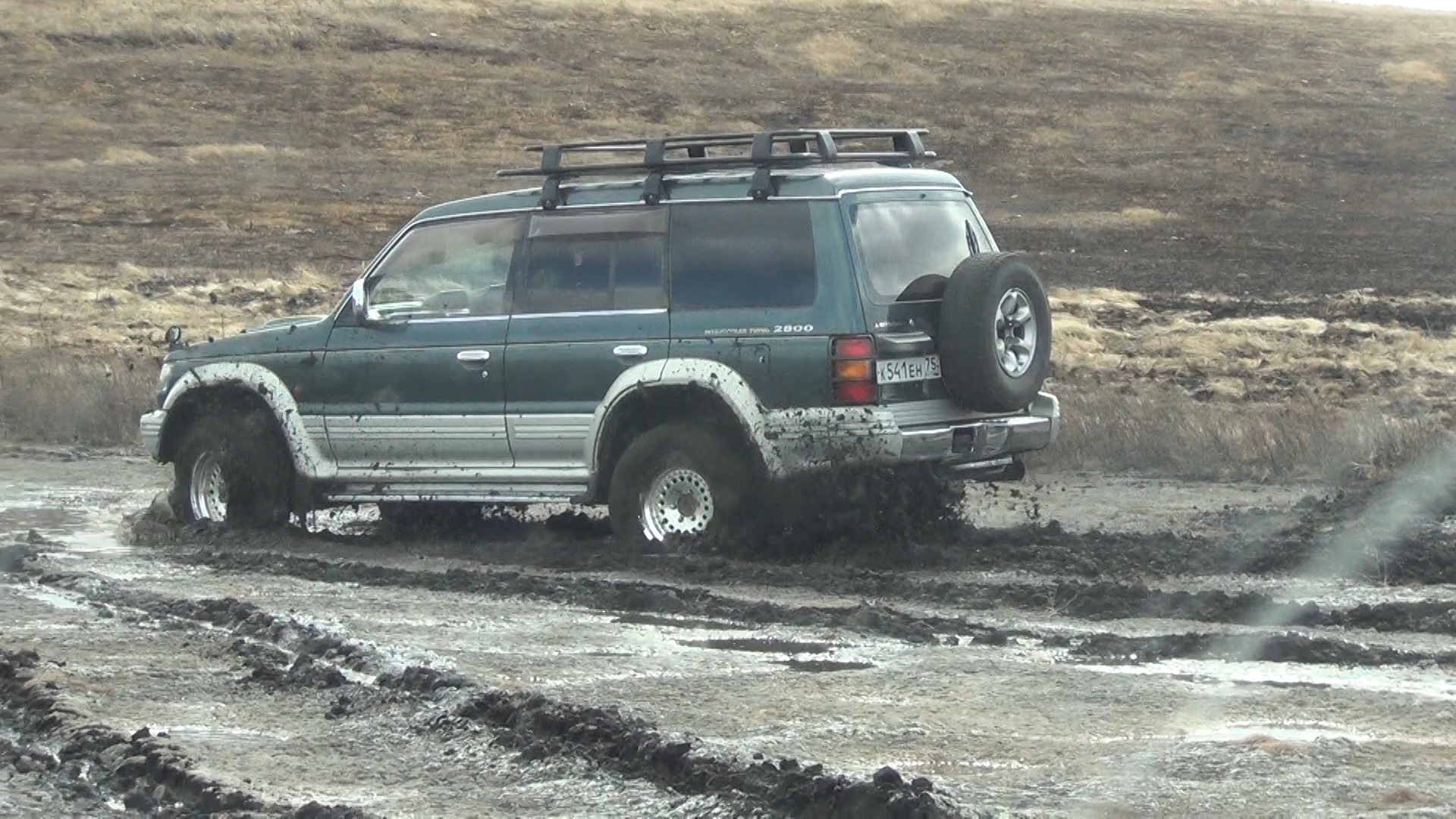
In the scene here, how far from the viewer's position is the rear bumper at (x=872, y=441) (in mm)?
10227

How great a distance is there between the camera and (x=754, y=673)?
7898mm

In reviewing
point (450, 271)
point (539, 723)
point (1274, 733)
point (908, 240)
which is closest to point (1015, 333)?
point (908, 240)

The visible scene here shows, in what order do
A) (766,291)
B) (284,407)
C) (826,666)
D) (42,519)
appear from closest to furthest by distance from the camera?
(826,666) < (766,291) < (284,407) < (42,519)

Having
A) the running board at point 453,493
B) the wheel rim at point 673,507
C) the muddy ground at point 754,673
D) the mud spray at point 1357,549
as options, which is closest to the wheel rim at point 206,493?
the muddy ground at point 754,673

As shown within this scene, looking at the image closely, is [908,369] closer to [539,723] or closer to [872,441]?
[872,441]

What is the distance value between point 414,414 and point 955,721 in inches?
211

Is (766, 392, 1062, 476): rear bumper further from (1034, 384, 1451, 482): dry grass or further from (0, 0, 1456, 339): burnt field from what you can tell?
(0, 0, 1456, 339): burnt field

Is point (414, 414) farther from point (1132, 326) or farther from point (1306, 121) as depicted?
point (1306, 121)

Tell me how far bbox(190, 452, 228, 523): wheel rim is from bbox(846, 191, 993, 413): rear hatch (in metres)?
4.34

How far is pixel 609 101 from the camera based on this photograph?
49281 millimetres

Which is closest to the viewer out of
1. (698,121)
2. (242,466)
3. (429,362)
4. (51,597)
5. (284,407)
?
(51,597)

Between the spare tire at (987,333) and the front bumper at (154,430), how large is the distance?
4821 mm

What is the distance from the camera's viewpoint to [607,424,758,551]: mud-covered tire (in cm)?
1059

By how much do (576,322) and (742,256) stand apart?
0.99 meters
